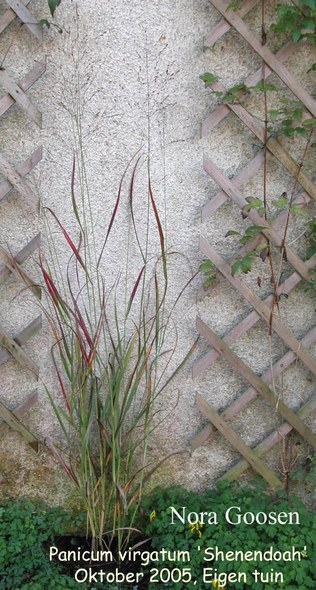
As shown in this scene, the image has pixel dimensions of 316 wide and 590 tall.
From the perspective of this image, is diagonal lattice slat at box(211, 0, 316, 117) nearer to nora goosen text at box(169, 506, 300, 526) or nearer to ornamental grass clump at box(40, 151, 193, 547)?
ornamental grass clump at box(40, 151, 193, 547)

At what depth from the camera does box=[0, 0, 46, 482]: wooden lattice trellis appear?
7.35ft

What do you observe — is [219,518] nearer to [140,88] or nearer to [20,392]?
[20,392]

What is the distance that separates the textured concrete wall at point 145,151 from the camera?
7.58 feet

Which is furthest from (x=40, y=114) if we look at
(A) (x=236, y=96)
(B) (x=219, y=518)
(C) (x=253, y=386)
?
(B) (x=219, y=518)

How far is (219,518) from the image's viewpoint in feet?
7.52

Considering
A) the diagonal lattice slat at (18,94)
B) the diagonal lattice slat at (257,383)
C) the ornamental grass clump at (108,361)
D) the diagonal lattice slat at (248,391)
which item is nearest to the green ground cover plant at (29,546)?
the ornamental grass clump at (108,361)

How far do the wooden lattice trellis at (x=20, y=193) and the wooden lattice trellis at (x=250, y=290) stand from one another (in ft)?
1.89

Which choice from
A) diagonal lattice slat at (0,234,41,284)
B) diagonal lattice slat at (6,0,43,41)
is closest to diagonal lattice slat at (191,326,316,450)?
diagonal lattice slat at (0,234,41,284)

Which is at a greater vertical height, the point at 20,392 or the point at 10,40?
the point at 10,40

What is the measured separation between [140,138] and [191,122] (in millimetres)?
184

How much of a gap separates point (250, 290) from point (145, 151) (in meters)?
0.61

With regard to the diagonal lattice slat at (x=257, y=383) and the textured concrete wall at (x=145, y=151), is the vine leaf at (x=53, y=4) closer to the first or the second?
the textured concrete wall at (x=145, y=151)

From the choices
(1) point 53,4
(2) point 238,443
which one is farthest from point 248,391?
(1) point 53,4

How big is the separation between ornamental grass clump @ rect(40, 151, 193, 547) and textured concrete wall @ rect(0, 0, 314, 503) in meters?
0.05
